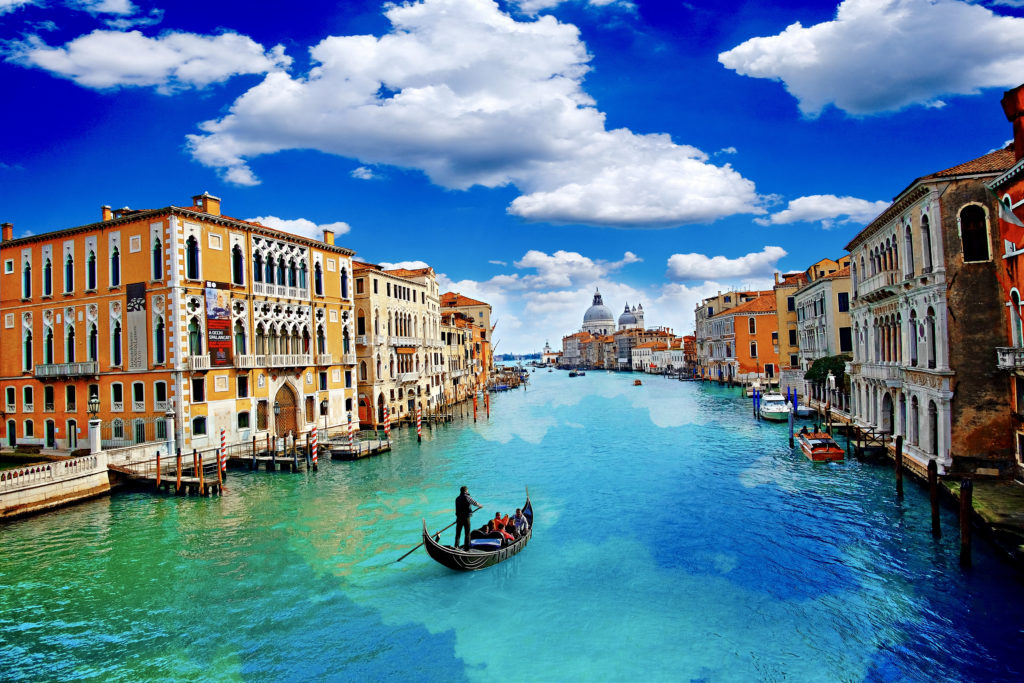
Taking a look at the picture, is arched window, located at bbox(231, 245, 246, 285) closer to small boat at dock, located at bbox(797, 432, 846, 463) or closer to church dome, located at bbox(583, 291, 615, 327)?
small boat at dock, located at bbox(797, 432, 846, 463)

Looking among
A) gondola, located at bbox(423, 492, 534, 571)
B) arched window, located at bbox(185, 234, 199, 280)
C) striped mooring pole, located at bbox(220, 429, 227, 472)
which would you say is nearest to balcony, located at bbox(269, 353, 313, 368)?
striped mooring pole, located at bbox(220, 429, 227, 472)

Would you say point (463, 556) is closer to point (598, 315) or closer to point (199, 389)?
point (199, 389)

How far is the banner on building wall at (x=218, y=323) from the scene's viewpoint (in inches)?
914

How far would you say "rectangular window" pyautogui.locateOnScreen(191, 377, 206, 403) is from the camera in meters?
22.7

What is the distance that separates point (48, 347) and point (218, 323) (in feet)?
25.1

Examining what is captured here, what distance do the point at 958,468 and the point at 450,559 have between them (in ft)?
41.6

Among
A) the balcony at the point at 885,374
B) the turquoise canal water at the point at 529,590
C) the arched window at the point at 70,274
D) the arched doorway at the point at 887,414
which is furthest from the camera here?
the arched window at the point at 70,274

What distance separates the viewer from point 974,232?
1531 cm

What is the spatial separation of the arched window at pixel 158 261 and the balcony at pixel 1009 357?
25.8m

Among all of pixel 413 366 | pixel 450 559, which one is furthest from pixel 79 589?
pixel 413 366

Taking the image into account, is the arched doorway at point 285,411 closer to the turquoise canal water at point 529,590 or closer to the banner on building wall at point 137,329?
the banner on building wall at point 137,329

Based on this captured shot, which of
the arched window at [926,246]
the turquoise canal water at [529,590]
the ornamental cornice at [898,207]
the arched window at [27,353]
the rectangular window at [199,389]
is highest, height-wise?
the ornamental cornice at [898,207]

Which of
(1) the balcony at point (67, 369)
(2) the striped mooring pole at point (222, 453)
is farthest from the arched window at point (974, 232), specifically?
(1) the balcony at point (67, 369)

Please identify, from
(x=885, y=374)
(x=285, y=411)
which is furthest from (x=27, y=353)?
(x=885, y=374)
